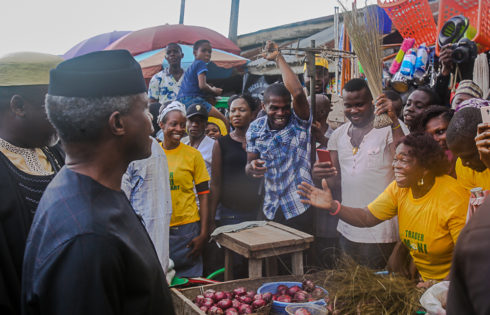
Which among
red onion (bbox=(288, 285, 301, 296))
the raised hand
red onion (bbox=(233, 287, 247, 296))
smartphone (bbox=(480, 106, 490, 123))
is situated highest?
the raised hand

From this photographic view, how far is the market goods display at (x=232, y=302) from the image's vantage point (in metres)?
2.75

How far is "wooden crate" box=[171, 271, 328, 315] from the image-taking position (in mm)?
2779

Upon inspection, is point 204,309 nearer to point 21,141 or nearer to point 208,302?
point 208,302

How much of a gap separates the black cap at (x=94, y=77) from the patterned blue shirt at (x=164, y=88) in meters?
5.12

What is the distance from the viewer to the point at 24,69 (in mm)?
1830

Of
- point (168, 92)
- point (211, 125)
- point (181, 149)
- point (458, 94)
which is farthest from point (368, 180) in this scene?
point (168, 92)

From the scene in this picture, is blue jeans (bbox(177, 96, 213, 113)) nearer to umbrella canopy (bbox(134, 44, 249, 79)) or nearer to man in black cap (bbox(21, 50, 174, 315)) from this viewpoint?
umbrella canopy (bbox(134, 44, 249, 79))

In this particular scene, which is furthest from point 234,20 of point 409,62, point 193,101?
point 409,62

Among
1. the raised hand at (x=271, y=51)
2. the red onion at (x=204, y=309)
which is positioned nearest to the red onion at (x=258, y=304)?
the red onion at (x=204, y=309)

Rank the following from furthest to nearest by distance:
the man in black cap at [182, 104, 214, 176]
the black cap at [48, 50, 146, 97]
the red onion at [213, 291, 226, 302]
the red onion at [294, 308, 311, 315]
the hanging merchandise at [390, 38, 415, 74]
→ the man in black cap at [182, 104, 214, 176], the hanging merchandise at [390, 38, 415, 74], the red onion at [213, 291, 226, 302], the red onion at [294, 308, 311, 315], the black cap at [48, 50, 146, 97]

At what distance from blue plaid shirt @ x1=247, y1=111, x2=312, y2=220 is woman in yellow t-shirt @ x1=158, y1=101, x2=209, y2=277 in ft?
2.33

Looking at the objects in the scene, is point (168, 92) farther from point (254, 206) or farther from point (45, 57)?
point (45, 57)

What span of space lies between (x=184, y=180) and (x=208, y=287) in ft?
3.59

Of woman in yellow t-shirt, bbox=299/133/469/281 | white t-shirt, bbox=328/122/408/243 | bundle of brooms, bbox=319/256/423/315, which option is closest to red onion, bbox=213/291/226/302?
bundle of brooms, bbox=319/256/423/315
